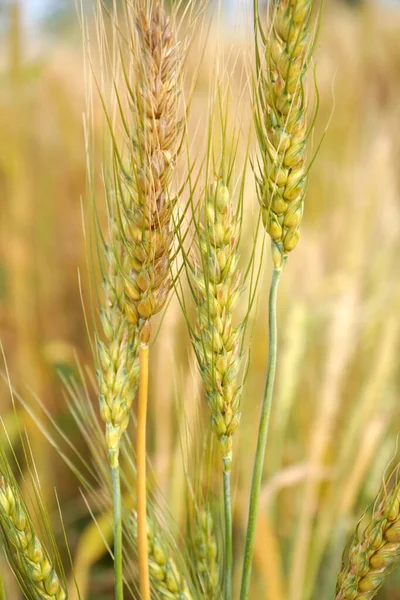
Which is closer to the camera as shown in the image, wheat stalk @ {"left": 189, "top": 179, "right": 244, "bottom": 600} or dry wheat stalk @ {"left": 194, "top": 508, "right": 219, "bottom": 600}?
wheat stalk @ {"left": 189, "top": 179, "right": 244, "bottom": 600}

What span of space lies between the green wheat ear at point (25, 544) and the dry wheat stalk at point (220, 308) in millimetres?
142

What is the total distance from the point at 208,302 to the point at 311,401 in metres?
1.05

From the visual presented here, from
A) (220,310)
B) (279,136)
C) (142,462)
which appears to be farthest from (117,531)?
(279,136)

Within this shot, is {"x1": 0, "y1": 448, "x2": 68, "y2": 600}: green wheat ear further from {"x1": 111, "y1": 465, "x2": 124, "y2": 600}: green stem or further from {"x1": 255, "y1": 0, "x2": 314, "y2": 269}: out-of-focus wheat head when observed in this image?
{"x1": 255, "y1": 0, "x2": 314, "y2": 269}: out-of-focus wheat head

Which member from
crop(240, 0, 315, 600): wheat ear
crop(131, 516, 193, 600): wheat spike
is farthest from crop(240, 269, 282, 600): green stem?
crop(131, 516, 193, 600): wheat spike

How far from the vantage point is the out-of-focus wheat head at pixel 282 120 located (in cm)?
40

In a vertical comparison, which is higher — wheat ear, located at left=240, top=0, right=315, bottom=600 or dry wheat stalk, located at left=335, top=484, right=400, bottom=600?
wheat ear, located at left=240, top=0, right=315, bottom=600

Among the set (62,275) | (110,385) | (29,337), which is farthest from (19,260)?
(110,385)

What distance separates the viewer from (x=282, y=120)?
421 mm

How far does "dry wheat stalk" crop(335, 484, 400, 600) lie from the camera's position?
1.44ft

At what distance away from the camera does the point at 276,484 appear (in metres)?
0.99

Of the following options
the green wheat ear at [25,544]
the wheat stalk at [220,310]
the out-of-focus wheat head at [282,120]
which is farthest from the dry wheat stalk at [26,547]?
the out-of-focus wheat head at [282,120]

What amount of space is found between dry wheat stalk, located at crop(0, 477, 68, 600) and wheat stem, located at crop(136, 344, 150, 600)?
62 millimetres

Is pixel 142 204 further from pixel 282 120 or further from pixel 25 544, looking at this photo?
pixel 25 544
